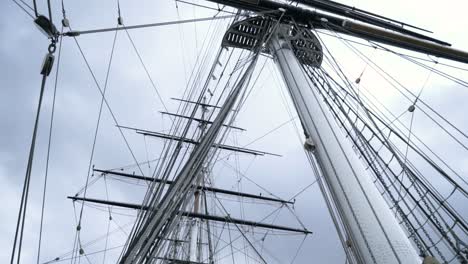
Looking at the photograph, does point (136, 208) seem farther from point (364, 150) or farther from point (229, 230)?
point (364, 150)

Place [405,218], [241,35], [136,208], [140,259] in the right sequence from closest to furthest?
[140,259] → [405,218] → [241,35] → [136,208]

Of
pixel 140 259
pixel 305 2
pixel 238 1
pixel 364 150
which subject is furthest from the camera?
Result: pixel 305 2

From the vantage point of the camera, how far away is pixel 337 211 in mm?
2990

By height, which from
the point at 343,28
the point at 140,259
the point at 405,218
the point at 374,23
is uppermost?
the point at 374,23

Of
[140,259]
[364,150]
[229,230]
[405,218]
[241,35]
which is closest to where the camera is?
[140,259]

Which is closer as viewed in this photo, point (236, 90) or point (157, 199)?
A: point (157, 199)

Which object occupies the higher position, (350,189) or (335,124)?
(335,124)

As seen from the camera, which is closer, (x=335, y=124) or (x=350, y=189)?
(x=350, y=189)

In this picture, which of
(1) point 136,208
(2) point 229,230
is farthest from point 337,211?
(1) point 136,208

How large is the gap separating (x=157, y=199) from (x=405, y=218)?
9.66 feet

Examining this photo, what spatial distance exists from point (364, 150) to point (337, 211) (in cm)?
211

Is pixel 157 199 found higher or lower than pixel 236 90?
lower

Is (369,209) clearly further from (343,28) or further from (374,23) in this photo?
(374,23)

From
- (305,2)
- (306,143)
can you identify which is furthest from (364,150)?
(305,2)
